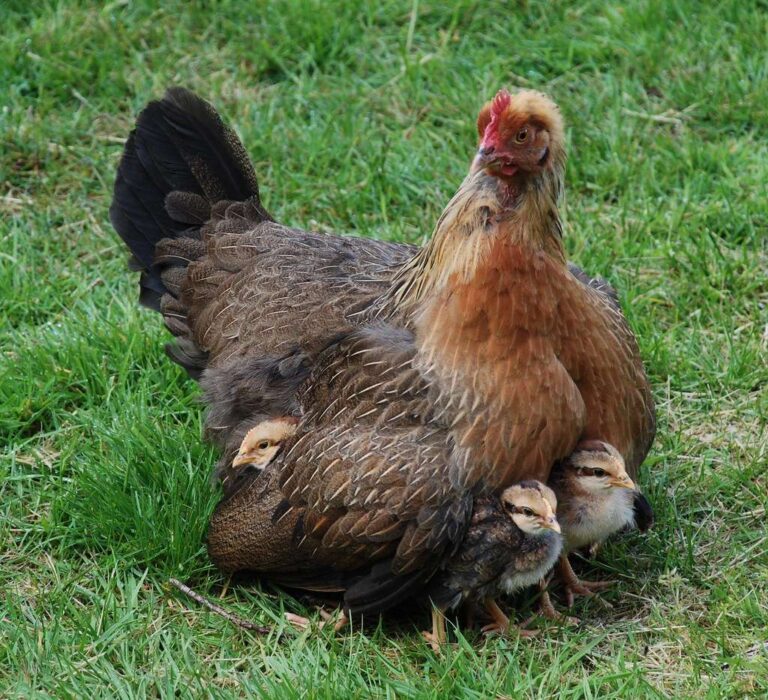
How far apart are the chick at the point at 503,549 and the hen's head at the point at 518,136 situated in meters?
1.05

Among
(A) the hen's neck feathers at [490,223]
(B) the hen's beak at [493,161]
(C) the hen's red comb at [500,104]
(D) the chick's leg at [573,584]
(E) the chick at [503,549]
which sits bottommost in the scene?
(D) the chick's leg at [573,584]

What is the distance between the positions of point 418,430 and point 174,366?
1.72m

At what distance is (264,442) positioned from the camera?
455cm

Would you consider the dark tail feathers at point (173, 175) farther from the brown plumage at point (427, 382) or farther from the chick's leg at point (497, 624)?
the chick's leg at point (497, 624)

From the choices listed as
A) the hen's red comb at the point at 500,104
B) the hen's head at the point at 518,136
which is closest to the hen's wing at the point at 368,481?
the hen's head at the point at 518,136

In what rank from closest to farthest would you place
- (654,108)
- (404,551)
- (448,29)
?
(404,551)
(654,108)
(448,29)

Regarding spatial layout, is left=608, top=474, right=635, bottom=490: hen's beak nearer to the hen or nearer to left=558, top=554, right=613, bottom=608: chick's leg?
the hen

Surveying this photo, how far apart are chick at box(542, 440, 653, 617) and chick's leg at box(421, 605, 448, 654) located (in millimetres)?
421

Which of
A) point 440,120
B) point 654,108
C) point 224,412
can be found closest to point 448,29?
point 440,120

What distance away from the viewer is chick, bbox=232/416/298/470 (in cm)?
454

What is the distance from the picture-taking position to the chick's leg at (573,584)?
4.63m

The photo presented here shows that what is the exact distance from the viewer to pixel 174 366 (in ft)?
18.4

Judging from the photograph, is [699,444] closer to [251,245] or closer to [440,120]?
[251,245]

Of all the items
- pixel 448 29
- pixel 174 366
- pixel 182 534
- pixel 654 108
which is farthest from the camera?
pixel 448 29
